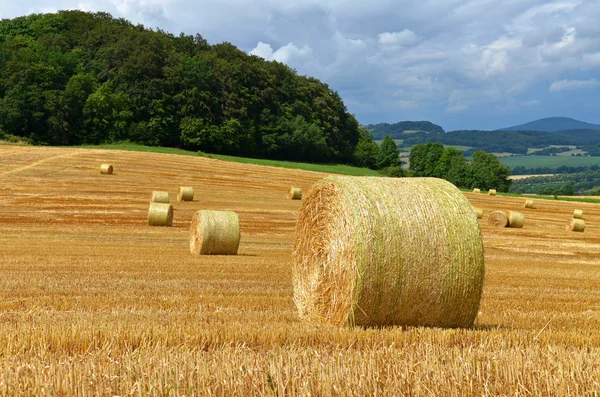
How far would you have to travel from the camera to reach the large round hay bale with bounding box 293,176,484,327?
7.36 meters

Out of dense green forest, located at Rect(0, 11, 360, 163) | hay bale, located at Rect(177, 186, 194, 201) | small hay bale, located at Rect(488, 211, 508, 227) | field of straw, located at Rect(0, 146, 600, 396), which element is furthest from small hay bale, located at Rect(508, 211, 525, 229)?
dense green forest, located at Rect(0, 11, 360, 163)

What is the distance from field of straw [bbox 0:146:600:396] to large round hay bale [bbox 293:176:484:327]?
14.2 inches

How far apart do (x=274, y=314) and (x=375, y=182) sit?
2.09 metres

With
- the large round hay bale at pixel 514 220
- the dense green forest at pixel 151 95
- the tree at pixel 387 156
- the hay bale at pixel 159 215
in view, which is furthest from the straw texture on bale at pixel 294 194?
the tree at pixel 387 156

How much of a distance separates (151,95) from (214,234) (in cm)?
5887

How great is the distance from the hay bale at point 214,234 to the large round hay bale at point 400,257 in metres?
9.77

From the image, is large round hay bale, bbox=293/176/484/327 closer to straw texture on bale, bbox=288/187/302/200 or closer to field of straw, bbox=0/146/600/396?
field of straw, bbox=0/146/600/396

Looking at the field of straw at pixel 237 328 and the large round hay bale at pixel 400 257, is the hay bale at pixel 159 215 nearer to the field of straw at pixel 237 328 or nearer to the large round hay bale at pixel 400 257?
the field of straw at pixel 237 328

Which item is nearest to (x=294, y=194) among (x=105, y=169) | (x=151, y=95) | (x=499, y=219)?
(x=105, y=169)

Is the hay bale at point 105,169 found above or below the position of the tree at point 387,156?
below

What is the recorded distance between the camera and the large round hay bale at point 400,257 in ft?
24.1

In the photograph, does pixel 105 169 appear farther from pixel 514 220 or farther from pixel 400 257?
pixel 400 257

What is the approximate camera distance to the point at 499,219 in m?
32.0

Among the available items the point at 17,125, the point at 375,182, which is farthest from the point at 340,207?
the point at 17,125
